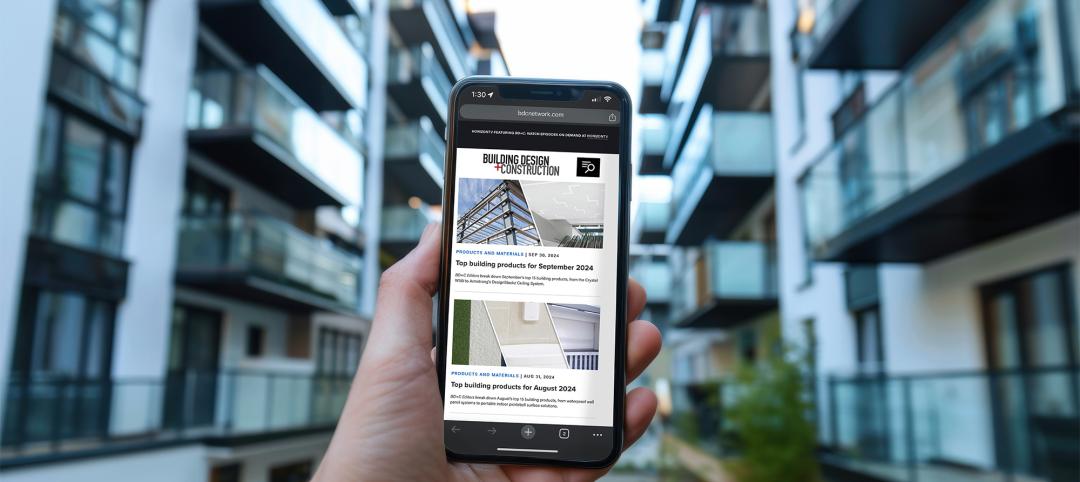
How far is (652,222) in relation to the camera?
10.4 meters

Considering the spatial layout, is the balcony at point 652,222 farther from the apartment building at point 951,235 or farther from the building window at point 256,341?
the building window at point 256,341

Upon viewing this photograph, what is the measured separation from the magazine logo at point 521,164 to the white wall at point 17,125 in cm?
355

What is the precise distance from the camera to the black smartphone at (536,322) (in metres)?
0.93

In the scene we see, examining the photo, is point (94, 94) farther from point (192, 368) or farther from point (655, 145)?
point (655, 145)

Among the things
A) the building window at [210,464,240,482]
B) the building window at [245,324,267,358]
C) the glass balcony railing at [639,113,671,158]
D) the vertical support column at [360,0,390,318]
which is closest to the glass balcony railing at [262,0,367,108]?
the vertical support column at [360,0,390,318]

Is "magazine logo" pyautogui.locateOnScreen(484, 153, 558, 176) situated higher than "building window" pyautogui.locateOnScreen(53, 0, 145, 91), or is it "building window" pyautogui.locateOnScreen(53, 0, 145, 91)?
"building window" pyautogui.locateOnScreen(53, 0, 145, 91)

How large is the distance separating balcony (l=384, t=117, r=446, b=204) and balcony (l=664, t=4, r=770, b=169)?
5321 millimetres

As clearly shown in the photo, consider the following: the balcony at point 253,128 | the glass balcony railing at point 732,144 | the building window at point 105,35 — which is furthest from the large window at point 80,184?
the glass balcony railing at point 732,144

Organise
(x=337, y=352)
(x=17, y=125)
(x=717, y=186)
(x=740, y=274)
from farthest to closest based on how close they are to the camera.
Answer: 1. (x=740, y=274)
2. (x=717, y=186)
3. (x=337, y=352)
4. (x=17, y=125)

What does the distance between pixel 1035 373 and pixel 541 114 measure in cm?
302

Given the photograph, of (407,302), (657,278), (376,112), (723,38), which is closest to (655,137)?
(723,38)

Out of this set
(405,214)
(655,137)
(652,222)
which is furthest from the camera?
(655,137)

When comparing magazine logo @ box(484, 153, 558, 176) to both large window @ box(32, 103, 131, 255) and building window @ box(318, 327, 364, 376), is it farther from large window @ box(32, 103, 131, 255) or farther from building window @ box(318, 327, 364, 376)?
building window @ box(318, 327, 364, 376)

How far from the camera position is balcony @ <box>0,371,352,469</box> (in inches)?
166
